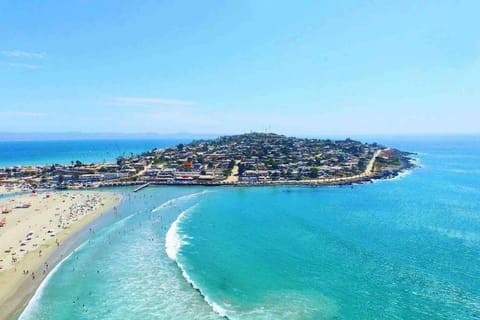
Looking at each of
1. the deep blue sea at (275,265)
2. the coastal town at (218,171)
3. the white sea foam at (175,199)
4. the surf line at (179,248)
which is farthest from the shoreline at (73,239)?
the surf line at (179,248)

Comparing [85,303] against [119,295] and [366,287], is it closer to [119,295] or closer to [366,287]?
[119,295]

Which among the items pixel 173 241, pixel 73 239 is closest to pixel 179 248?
pixel 173 241

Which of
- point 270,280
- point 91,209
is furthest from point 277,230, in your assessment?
point 91,209

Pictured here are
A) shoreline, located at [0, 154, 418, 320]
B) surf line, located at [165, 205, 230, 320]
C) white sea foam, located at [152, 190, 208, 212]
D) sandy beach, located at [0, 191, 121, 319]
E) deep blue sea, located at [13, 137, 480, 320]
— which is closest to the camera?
surf line, located at [165, 205, 230, 320]

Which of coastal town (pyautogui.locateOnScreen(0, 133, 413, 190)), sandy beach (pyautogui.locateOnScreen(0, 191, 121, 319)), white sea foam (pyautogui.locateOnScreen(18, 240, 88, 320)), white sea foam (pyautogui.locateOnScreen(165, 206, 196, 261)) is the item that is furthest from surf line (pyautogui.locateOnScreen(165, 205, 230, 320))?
coastal town (pyautogui.locateOnScreen(0, 133, 413, 190))

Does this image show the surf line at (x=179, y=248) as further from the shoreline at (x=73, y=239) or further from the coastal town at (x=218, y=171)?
the coastal town at (x=218, y=171)

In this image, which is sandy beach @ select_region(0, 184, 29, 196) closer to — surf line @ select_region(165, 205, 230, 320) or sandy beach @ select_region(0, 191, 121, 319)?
sandy beach @ select_region(0, 191, 121, 319)
